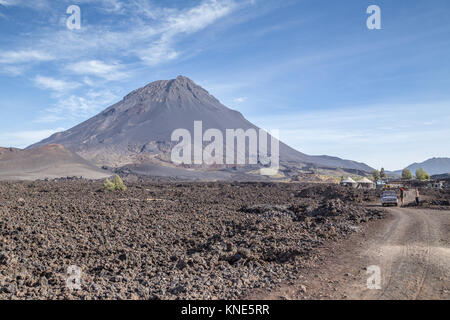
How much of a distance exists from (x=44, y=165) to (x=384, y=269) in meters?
92.3

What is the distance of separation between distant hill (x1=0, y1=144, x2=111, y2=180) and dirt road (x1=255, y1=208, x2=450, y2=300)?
74.1 meters

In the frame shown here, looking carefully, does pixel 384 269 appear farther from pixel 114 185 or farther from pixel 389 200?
pixel 114 185

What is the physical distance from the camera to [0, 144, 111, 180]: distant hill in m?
80.4

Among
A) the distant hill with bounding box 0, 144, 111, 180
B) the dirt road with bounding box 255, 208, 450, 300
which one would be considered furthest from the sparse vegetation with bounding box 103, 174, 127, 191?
the distant hill with bounding box 0, 144, 111, 180

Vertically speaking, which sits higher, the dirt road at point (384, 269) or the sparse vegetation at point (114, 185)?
the sparse vegetation at point (114, 185)

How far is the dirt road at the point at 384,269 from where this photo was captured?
22.6 ft

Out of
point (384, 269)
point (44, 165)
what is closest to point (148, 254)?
point (384, 269)

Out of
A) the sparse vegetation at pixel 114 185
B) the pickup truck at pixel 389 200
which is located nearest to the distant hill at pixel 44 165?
the sparse vegetation at pixel 114 185

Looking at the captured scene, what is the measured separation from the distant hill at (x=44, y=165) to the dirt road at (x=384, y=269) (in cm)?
7408

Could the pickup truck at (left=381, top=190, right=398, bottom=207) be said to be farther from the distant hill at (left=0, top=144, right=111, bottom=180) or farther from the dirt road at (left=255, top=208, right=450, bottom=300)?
the distant hill at (left=0, top=144, right=111, bottom=180)

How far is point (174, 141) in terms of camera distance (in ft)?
636

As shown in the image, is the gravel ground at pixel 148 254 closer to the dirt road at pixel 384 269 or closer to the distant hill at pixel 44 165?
Answer: the dirt road at pixel 384 269

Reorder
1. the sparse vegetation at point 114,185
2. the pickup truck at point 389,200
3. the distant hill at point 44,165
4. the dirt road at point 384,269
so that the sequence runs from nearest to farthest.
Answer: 1. the dirt road at point 384,269
2. the pickup truck at point 389,200
3. the sparse vegetation at point 114,185
4. the distant hill at point 44,165
